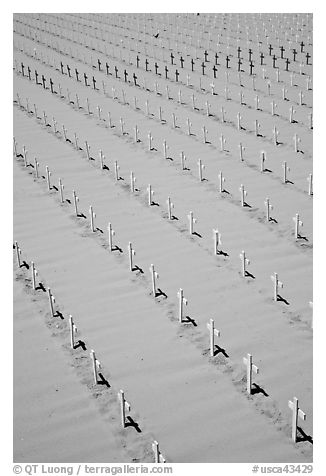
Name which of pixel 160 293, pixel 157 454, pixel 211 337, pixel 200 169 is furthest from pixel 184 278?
pixel 200 169

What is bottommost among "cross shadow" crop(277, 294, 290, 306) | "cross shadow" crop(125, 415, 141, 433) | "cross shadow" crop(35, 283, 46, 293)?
"cross shadow" crop(125, 415, 141, 433)

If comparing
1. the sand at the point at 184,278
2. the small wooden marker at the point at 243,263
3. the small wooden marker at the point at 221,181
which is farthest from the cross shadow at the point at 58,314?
the small wooden marker at the point at 221,181

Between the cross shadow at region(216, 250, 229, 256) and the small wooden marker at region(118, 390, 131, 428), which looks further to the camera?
the cross shadow at region(216, 250, 229, 256)

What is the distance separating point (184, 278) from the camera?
521 inches

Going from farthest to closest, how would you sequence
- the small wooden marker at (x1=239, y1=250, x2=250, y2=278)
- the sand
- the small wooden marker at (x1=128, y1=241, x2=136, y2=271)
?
1. the small wooden marker at (x1=128, y1=241, x2=136, y2=271)
2. the small wooden marker at (x1=239, y1=250, x2=250, y2=278)
3. the sand

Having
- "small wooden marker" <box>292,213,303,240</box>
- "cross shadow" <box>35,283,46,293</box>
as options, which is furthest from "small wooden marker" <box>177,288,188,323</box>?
"small wooden marker" <box>292,213,303,240</box>

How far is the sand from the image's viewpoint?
9.41m

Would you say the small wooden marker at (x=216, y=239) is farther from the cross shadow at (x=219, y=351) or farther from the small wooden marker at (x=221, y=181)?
the cross shadow at (x=219, y=351)

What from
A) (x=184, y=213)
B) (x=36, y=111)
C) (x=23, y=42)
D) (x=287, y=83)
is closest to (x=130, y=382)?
(x=184, y=213)

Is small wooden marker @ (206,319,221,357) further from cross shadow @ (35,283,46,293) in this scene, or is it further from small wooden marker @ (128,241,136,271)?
cross shadow @ (35,283,46,293)

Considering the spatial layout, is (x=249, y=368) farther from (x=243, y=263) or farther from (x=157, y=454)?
(x=243, y=263)

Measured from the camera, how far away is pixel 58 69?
106ft

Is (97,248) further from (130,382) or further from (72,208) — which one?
(130,382)

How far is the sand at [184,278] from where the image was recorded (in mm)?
9414
